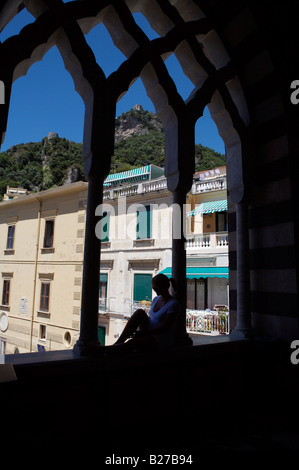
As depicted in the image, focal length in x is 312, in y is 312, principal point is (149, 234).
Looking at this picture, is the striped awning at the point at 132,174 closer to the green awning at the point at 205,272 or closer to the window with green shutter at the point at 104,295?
the window with green shutter at the point at 104,295

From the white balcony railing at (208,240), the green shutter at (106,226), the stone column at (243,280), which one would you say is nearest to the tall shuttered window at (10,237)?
the green shutter at (106,226)

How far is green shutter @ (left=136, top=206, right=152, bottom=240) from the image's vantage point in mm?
14766

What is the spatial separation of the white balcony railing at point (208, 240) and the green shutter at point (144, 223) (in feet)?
6.48

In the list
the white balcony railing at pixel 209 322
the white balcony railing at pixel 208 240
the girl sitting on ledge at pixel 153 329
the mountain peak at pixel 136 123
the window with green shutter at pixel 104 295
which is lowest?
the white balcony railing at pixel 209 322

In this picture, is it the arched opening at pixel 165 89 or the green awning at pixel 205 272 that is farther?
the green awning at pixel 205 272

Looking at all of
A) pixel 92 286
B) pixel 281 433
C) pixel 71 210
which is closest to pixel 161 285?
pixel 92 286

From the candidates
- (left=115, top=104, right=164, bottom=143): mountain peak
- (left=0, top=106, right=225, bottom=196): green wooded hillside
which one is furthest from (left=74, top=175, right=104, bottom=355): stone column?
(left=115, top=104, right=164, bottom=143): mountain peak

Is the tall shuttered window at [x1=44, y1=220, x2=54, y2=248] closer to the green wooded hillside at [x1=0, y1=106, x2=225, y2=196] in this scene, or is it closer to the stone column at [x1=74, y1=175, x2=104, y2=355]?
the stone column at [x1=74, y1=175, x2=104, y2=355]

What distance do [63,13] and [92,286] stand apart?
2256 mm

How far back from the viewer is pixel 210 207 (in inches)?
531

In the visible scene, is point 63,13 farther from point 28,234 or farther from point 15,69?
point 28,234

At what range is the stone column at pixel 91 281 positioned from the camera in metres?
2.33

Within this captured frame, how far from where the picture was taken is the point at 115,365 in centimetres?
230
